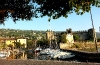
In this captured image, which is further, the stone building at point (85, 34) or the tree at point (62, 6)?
the stone building at point (85, 34)

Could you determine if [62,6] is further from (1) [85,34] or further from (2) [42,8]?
(1) [85,34]

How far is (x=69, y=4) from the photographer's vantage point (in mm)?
11805

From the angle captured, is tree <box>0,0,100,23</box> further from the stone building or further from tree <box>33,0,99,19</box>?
the stone building

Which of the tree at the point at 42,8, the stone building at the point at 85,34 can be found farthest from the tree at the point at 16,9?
the stone building at the point at 85,34

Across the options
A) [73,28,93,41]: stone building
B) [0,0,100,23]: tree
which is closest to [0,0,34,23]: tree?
[0,0,100,23]: tree

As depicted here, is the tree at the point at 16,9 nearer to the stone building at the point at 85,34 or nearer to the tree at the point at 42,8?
the tree at the point at 42,8

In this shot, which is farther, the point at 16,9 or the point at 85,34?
the point at 85,34

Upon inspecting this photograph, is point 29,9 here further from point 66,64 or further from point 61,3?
point 66,64

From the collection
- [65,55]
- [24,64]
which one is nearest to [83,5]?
[24,64]

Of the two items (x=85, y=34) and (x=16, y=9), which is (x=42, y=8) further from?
(x=85, y=34)

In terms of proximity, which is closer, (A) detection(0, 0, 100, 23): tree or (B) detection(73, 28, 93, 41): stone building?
(A) detection(0, 0, 100, 23): tree

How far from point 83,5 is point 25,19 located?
4.16m

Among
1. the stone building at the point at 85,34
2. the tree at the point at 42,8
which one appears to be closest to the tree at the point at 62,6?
the tree at the point at 42,8

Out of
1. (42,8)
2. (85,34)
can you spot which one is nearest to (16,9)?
(42,8)
